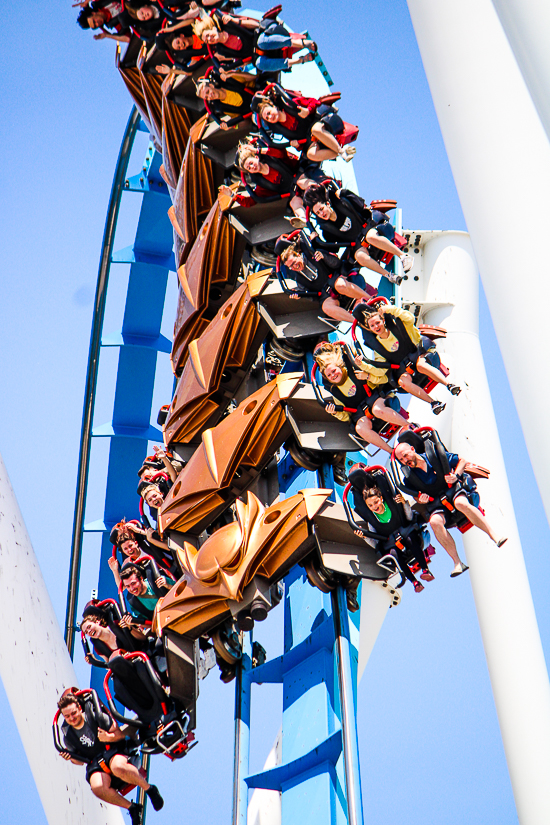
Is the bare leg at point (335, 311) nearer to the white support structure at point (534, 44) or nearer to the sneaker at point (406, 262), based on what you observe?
the sneaker at point (406, 262)

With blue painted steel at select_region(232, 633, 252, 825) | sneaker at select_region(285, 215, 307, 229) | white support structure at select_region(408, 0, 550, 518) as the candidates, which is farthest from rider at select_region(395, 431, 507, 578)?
sneaker at select_region(285, 215, 307, 229)

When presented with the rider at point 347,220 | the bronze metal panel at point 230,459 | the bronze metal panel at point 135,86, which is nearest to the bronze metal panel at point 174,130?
the bronze metal panel at point 135,86

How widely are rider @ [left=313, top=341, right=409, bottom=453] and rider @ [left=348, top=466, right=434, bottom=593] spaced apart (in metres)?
0.32

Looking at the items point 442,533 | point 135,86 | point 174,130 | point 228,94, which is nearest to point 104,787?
point 442,533

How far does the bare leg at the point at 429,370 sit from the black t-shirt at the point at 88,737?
8.62ft

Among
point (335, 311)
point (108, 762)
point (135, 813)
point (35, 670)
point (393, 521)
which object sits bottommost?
point (135, 813)

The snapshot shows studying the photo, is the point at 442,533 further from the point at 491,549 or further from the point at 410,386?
the point at 491,549

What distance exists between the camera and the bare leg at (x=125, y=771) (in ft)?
17.8

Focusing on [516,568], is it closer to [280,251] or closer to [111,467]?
[280,251]

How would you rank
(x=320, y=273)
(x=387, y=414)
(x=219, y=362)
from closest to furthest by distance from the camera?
1. (x=387, y=414)
2. (x=320, y=273)
3. (x=219, y=362)

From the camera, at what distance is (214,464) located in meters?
6.03

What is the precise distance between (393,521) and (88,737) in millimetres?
2137

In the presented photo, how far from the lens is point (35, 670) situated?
6.25m

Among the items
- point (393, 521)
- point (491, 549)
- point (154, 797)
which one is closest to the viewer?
point (393, 521)
